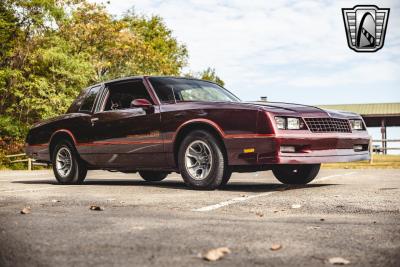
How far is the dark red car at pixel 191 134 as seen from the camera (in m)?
7.05

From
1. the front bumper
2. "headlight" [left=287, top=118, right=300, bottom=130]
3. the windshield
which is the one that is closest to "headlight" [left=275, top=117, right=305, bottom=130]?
"headlight" [left=287, top=118, right=300, bottom=130]

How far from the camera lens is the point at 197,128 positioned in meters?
7.51

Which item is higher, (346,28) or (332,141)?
(346,28)

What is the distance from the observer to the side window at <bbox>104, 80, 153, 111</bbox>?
8.45m

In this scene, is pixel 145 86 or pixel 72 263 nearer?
pixel 72 263

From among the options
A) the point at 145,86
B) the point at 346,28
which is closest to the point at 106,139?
the point at 145,86

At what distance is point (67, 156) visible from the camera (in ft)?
31.0

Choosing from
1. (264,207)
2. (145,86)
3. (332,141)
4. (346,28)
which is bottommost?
(264,207)

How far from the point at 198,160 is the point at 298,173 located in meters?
2.05

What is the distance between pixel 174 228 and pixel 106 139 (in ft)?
15.7

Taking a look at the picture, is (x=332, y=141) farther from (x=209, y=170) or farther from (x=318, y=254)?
(x=318, y=254)

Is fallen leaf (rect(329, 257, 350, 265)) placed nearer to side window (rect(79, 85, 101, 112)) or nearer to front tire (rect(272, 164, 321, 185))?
front tire (rect(272, 164, 321, 185))

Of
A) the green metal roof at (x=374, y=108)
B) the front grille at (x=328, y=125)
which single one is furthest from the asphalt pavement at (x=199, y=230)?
the green metal roof at (x=374, y=108)

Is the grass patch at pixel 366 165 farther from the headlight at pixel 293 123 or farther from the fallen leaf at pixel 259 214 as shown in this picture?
→ the fallen leaf at pixel 259 214
